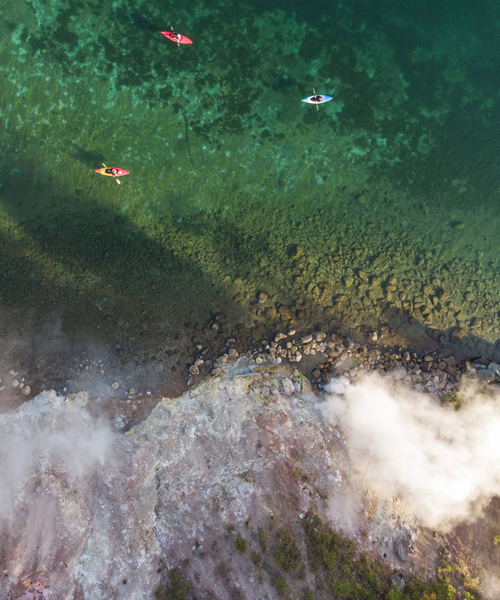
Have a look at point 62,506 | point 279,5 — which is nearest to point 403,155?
point 279,5

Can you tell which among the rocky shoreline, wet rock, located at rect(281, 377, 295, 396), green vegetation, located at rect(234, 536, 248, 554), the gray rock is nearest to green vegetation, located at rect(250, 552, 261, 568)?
green vegetation, located at rect(234, 536, 248, 554)

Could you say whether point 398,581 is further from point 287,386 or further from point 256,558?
point 287,386

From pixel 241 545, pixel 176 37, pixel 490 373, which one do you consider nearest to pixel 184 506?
pixel 241 545

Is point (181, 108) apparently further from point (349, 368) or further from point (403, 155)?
point (349, 368)

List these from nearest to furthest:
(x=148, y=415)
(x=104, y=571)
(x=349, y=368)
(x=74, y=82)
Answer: (x=104, y=571) < (x=148, y=415) < (x=349, y=368) < (x=74, y=82)

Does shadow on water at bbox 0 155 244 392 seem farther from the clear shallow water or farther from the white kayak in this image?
the white kayak

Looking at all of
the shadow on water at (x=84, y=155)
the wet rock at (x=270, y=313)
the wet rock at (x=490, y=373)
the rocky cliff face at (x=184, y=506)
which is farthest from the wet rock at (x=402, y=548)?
the shadow on water at (x=84, y=155)
